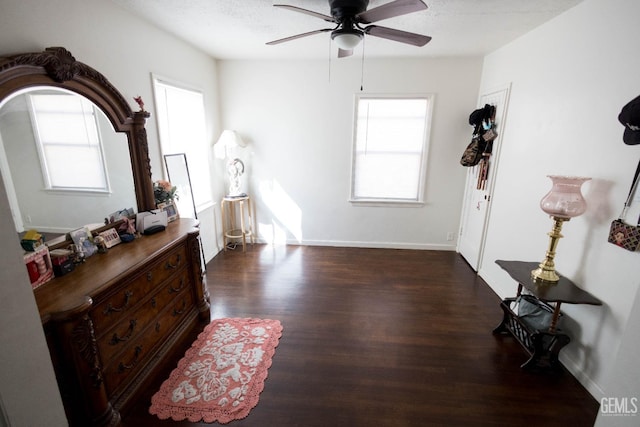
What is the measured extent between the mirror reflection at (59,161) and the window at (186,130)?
81cm

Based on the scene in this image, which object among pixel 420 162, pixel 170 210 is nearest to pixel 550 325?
pixel 420 162

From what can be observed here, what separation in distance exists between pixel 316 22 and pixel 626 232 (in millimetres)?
2624

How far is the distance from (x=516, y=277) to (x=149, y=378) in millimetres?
2686

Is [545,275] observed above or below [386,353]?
above

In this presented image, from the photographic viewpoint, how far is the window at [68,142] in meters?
1.70

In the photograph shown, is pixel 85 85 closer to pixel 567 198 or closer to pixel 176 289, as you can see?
pixel 176 289

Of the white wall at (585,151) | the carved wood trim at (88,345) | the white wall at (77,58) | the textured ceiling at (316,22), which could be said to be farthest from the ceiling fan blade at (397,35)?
the carved wood trim at (88,345)

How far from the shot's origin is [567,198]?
6.30 ft

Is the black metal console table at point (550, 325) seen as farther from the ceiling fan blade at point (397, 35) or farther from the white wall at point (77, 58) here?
the white wall at point (77, 58)

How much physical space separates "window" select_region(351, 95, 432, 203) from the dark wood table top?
2.08 m

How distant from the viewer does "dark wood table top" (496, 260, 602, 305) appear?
188 cm

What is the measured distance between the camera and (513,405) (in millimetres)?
1848

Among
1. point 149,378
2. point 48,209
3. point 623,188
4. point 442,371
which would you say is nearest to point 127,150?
point 48,209

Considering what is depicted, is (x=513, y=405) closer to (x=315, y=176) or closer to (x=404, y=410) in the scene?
(x=404, y=410)
